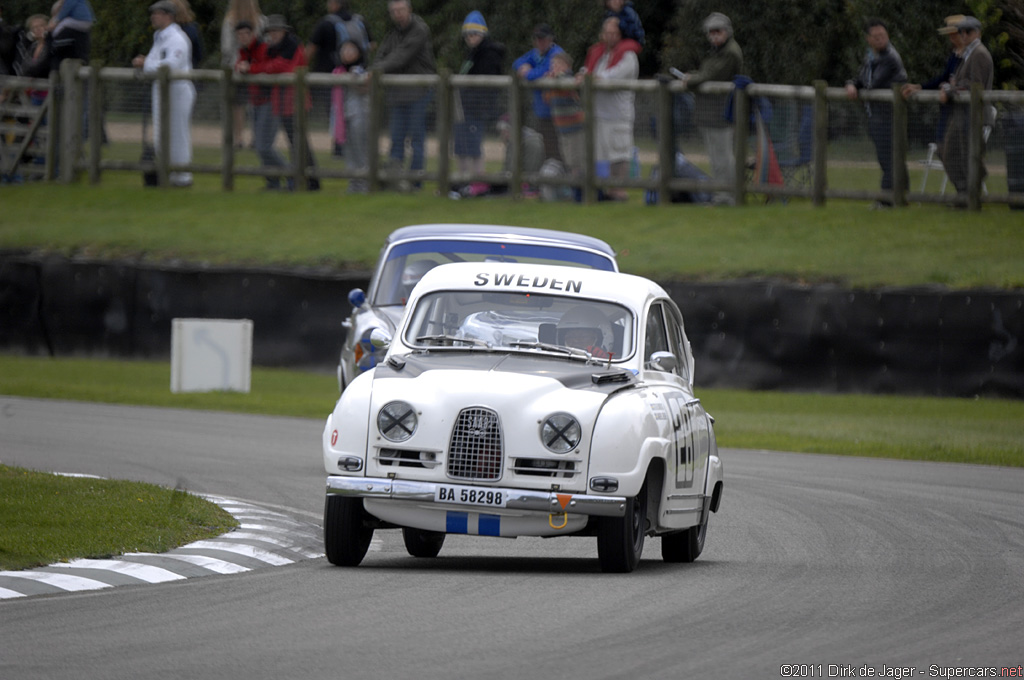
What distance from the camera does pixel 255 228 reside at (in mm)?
26578

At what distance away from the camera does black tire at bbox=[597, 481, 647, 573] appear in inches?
347

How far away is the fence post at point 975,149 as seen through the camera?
73.8ft

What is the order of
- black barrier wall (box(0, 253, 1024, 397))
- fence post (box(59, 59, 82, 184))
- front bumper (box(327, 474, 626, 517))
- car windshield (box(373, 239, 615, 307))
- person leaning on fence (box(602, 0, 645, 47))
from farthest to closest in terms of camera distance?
fence post (box(59, 59, 82, 184)) < person leaning on fence (box(602, 0, 645, 47)) < black barrier wall (box(0, 253, 1024, 397)) < car windshield (box(373, 239, 615, 307)) < front bumper (box(327, 474, 626, 517))

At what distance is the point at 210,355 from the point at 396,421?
12.4m

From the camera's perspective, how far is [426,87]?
26.7 metres

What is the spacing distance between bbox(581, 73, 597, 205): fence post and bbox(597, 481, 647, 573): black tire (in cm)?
1705

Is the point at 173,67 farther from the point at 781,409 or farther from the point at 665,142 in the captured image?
the point at 781,409

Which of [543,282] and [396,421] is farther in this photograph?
[543,282]

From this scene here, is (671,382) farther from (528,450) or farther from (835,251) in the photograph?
(835,251)

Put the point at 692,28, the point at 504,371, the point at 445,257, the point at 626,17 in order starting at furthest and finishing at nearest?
the point at 692,28, the point at 626,17, the point at 445,257, the point at 504,371

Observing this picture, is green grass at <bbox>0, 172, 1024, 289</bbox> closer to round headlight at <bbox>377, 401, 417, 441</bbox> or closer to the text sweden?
the text sweden

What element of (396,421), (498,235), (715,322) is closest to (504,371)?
(396,421)

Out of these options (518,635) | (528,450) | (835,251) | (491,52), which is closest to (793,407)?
(835,251)

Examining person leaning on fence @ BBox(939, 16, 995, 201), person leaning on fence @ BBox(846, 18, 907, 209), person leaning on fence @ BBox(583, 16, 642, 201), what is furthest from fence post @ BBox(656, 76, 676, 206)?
person leaning on fence @ BBox(939, 16, 995, 201)
